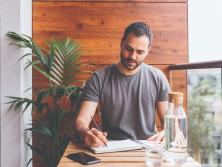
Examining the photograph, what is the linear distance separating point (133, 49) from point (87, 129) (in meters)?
0.61

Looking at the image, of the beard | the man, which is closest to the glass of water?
the man

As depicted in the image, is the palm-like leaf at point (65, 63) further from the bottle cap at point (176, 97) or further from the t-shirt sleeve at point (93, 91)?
the bottle cap at point (176, 97)

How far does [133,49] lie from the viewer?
1.80 meters

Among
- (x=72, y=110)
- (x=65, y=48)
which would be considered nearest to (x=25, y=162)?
(x=72, y=110)

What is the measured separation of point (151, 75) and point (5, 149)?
4.63ft

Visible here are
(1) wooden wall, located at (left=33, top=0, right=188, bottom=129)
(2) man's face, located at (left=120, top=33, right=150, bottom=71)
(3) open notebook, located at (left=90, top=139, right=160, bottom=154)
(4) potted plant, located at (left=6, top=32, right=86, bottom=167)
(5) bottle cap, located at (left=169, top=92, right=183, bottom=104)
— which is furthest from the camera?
(1) wooden wall, located at (left=33, top=0, right=188, bottom=129)

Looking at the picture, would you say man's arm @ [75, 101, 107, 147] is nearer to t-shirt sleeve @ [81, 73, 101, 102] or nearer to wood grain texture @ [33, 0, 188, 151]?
t-shirt sleeve @ [81, 73, 101, 102]

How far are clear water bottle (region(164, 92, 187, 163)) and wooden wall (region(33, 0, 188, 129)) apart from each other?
1.70 metres

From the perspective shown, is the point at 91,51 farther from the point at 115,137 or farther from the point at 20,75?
the point at 115,137

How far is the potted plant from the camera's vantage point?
2.40 meters

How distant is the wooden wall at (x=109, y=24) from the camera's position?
9.03ft

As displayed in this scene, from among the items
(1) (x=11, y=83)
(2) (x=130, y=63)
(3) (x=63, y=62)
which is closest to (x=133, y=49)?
(2) (x=130, y=63)

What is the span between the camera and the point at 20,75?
2449mm

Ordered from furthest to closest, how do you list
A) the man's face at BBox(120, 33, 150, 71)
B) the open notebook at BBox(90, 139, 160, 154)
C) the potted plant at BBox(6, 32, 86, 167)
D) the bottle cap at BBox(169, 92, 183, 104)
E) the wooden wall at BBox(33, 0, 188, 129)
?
1. the wooden wall at BBox(33, 0, 188, 129)
2. the potted plant at BBox(6, 32, 86, 167)
3. the man's face at BBox(120, 33, 150, 71)
4. the open notebook at BBox(90, 139, 160, 154)
5. the bottle cap at BBox(169, 92, 183, 104)
